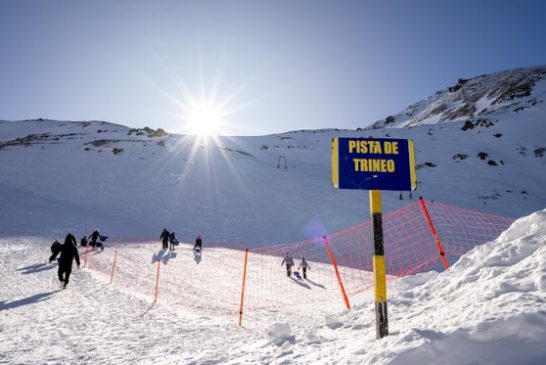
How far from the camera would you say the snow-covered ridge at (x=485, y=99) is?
228 feet

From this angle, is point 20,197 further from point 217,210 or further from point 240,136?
point 240,136

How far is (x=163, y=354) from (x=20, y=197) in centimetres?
3462

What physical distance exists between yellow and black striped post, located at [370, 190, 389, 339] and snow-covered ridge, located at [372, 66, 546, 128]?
69515mm

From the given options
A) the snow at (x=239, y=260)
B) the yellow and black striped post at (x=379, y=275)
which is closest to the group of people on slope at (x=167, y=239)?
the snow at (x=239, y=260)

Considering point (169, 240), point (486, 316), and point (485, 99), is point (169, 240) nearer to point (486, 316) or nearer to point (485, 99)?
point (486, 316)

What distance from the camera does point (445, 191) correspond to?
4247cm

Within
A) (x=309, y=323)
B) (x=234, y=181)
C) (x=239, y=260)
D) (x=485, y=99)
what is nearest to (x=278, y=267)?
(x=239, y=260)

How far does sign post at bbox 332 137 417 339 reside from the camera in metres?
4.32

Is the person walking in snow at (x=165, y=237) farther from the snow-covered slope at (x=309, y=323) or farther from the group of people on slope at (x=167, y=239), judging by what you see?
the snow-covered slope at (x=309, y=323)

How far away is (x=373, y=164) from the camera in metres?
4.39

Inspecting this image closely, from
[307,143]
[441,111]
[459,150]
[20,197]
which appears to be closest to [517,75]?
[441,111]

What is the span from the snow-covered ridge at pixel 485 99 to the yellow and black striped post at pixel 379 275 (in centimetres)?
6952

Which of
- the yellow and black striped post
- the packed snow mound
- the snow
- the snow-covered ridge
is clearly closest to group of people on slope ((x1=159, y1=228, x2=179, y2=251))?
the snow

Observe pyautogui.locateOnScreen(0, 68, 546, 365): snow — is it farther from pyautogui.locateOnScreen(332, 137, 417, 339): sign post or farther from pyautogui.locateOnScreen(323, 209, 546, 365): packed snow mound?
pyautogui.locateOnScreen(332, 137, 417, 339): sign post
